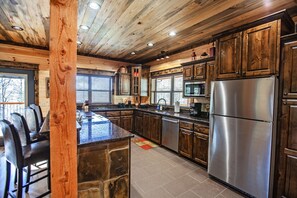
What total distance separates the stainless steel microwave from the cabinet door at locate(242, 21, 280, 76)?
1212mm

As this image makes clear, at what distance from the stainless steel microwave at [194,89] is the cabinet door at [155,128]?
104 cm

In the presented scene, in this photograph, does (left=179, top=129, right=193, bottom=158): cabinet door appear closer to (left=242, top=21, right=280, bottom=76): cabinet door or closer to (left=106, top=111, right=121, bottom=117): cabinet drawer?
(left=242, top=21, right=280, bottom=76): cabinet door

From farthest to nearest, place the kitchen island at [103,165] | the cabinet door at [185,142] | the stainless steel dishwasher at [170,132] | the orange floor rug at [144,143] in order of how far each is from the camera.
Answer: the orange floor rug at [144,143] → the stainless steel dishwasher at [170,132] → the cabinet door at [185,142] → the kitchen island at [103,165]

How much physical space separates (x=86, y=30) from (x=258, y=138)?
352 cm

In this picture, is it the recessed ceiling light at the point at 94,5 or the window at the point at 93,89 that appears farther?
the window at the point at 93,89

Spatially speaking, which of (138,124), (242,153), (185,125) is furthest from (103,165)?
(138,124)

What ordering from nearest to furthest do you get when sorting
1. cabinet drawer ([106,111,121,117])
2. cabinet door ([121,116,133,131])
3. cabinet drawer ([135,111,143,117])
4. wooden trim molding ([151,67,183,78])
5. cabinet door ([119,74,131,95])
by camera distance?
wooden trim molding ([151,67,183,78])
cabinet drawer ([106,111,121,117])
cabinet drawer ([135,111,143,117])
cabinet door ([121,116,133,131])
cabinet door ([119,74,131,95])

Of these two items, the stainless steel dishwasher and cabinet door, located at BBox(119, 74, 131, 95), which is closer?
the stainless steel dishwasher

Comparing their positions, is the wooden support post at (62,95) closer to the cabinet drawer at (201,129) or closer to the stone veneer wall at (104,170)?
the stone veneer wall at (104,170)

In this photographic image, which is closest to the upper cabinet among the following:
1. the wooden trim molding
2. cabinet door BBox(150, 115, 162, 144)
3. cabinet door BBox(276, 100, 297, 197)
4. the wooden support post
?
cabinet door BBox(276, 100, 297, 197)

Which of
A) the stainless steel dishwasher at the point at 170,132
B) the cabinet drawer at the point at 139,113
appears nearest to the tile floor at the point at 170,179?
Result: the stainless steel dishwasher at the point at 170,132

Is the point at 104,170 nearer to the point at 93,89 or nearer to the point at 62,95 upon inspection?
the point at 62,95

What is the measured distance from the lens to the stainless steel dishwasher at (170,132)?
3.65 metres

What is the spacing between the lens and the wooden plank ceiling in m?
2.14
